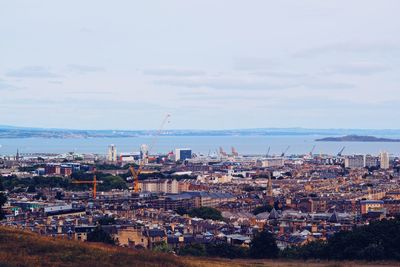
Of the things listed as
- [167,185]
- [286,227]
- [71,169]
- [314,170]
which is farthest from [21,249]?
[314,170]

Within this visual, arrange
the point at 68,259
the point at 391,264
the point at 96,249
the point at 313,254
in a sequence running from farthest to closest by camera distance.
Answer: the point at 313,254, the point at 391,264, the point at 96,249, the point at 68,259

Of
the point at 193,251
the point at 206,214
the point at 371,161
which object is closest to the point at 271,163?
the point at 371,161

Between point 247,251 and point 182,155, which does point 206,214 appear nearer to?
point 247,251

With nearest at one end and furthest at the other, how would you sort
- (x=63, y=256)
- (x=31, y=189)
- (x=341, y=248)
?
(x=63, y=256) → (x=341, y=248) → (x=31, y=189)

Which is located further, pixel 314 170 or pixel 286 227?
pixel 314 170

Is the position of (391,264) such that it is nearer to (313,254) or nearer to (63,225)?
(313,254)

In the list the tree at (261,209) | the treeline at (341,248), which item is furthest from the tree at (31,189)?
the treeline at (341,248)
